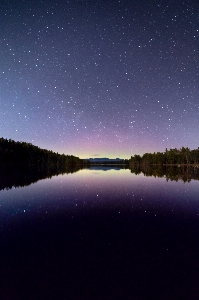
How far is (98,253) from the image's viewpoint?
20.9ft

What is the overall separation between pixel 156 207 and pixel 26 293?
32.4ft

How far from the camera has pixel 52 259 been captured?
5938mm

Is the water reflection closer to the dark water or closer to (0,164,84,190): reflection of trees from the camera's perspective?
(0,164,84,190): reflection of trees

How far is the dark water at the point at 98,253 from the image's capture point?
4.61 m

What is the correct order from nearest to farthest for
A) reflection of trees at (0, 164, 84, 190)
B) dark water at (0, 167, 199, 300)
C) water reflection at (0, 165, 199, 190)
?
1. dark water at (0, 167, 199, 300)
2. reflection of trees at (0, 164, 84, 190)
3. water reflection at (0, 165, 199, 190)

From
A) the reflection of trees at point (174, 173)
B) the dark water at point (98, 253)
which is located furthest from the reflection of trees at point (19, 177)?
the reflection of trees at point (174, 173)

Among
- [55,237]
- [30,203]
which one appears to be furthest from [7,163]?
[55,237]

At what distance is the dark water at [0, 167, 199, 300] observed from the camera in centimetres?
461

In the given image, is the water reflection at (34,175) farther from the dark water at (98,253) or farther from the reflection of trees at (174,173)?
the dark water at (98,253)

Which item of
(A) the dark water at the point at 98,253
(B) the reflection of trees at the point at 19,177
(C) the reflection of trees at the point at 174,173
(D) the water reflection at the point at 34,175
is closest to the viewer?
(A) the dark water at the point at 98,253

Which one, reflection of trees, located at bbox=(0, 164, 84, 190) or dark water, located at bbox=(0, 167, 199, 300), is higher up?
reflection of trees, located at bbox=(0, 164, 84, 190)

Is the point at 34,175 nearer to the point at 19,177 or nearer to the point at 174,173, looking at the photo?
the point at 19,177

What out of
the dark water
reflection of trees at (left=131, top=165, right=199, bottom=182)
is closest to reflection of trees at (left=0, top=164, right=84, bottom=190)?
the dark water

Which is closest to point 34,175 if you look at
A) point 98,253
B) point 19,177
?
point 19,177
